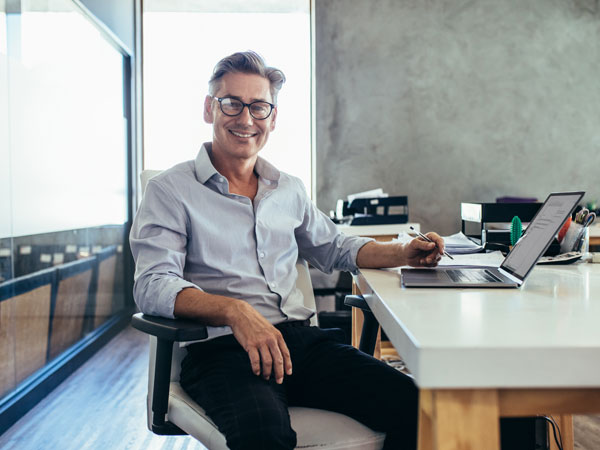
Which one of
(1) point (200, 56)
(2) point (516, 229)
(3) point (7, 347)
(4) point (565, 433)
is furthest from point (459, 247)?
(1) point (200, 56)

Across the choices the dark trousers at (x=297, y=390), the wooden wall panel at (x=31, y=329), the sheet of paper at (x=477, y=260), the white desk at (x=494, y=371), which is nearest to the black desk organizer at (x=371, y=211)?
the sheet of paper at (x=477, y=260)

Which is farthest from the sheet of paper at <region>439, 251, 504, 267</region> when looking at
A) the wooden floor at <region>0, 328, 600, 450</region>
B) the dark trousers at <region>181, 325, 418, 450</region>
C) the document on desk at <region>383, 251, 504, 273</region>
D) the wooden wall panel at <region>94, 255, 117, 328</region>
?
the wooden wall panel at <region>94, 255, 117, 328</region>

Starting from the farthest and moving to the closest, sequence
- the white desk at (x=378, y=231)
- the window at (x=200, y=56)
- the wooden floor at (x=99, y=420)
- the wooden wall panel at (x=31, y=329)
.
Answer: the window at (x=200, y=56)
the white desk at (x=378, y=231)
the wooden wall panel at (x=31, y=329)
the wooden floor at (x=99, y=420)

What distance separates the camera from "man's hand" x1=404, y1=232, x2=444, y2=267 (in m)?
1.33

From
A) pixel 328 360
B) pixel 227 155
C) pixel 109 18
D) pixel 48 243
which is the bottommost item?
pixel 328 360

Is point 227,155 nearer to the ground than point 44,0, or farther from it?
nearer to the ground

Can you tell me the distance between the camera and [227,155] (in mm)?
1528

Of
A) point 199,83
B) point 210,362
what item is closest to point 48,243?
point 210,362

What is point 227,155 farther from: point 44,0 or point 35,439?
point 44,0

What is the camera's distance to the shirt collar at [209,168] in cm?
144

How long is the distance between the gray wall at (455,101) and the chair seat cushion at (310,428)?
10.7 ft

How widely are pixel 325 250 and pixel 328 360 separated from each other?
42 cm

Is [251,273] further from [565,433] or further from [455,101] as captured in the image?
[455,101]

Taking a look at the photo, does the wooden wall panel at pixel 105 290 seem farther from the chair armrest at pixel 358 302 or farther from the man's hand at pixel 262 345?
the man's hand at pixel 262 345
